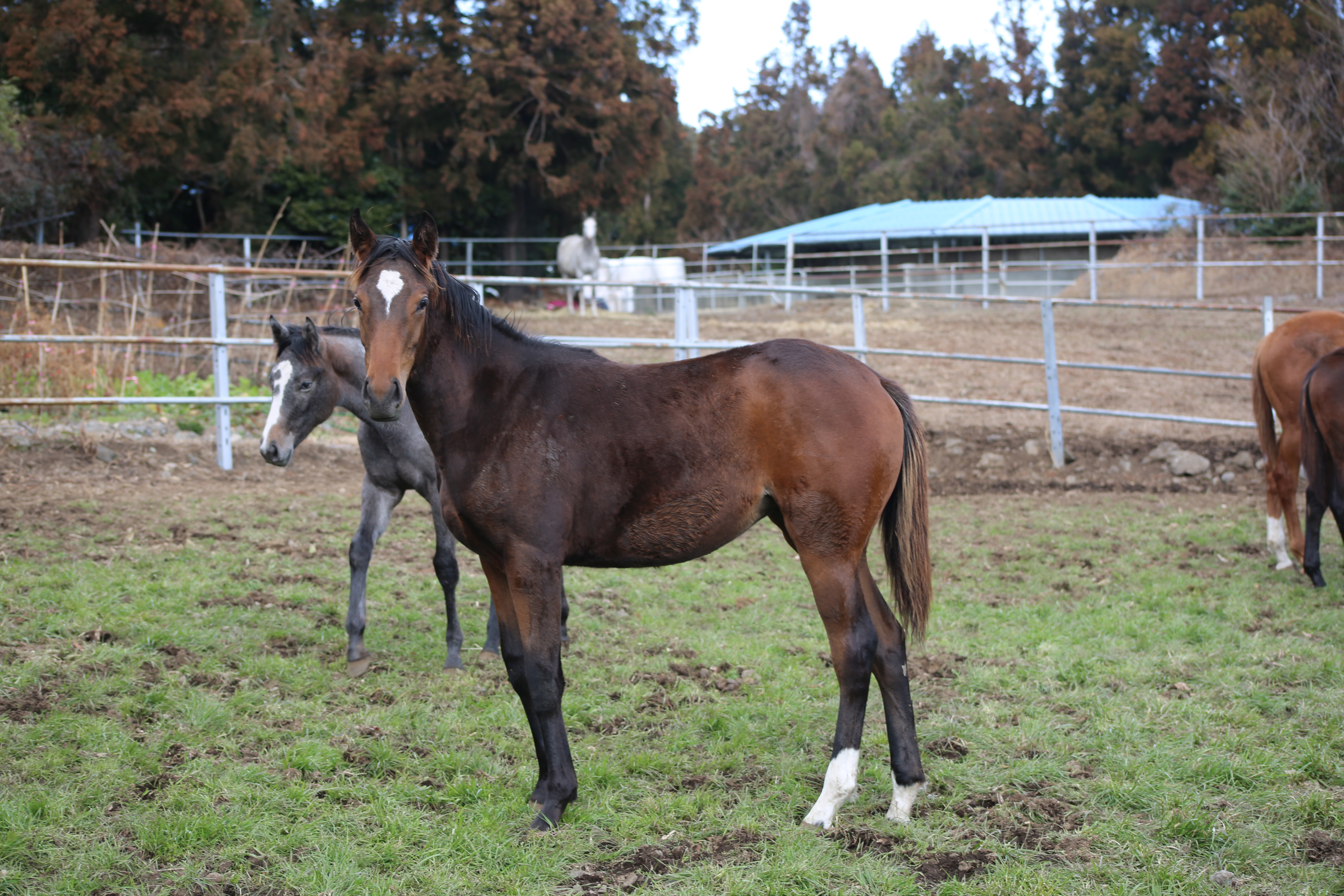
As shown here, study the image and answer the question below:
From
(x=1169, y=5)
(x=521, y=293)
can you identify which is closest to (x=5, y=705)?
(x=521, y=293)

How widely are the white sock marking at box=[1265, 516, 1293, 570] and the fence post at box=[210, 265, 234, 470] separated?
25.2ft

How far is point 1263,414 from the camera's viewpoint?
6.61m

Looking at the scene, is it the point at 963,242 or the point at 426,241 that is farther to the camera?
the point at 963,242

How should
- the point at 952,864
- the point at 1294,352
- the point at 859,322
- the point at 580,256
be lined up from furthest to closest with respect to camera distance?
the point at 580,256 → the point at 859,322 → the point at 1294,352 → the point at 952,864

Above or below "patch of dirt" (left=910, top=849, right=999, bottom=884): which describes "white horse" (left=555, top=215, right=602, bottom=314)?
above

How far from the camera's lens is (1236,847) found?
274 cm

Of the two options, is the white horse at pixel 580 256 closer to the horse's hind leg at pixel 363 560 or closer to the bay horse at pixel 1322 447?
the horse's hind leg at pixel 363 560

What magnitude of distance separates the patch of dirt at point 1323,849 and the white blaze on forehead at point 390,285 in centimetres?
317

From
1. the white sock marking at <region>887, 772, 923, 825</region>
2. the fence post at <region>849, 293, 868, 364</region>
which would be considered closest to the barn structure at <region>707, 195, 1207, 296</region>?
the fence post at <region>849, 293, 868, 364</region>

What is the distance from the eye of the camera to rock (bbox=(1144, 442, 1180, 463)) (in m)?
8.85

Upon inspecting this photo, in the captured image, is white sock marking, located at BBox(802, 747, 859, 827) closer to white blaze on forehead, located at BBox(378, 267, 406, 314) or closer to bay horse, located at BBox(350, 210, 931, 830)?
bay horse, located at BBox(350, 210, 931, 830)

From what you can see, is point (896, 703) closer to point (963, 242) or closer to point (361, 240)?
point (361, 240)

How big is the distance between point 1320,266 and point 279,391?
57.4 feet

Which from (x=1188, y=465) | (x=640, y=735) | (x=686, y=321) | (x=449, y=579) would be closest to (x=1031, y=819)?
(x=640, y=735)
